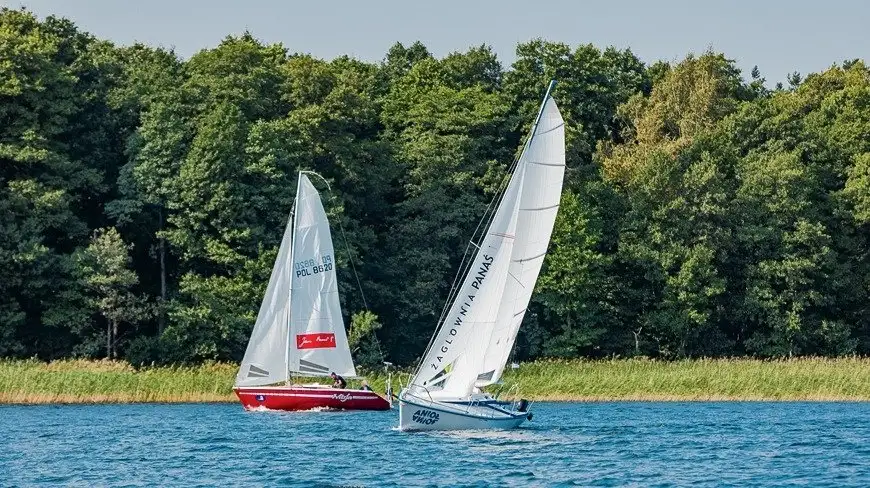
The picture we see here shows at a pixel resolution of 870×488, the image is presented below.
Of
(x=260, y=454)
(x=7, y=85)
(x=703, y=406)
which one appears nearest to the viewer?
(x=260, y=454)

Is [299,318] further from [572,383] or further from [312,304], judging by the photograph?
[572,383]

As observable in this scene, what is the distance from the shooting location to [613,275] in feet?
265

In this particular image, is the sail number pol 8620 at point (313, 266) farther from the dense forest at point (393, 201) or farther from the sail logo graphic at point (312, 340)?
the dense forest at point (393, 201)

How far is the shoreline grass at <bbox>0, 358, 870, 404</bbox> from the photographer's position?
2188 inches

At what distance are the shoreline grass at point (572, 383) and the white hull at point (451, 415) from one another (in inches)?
516

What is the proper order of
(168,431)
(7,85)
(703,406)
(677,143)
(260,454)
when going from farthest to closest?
(677,143)
(7,85)
(703,406)
(168,431)
(260,454)

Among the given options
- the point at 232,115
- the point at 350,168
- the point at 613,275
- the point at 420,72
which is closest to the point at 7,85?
the point at 232,115

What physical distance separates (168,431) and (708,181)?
40109 millimetres

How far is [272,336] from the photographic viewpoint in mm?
55531

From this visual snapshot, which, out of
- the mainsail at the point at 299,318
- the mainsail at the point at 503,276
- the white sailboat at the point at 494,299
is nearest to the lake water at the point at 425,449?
the white sailboat at the point at 494,299

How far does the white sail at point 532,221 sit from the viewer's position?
41094 mm

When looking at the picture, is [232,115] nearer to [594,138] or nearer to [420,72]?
[420,72]

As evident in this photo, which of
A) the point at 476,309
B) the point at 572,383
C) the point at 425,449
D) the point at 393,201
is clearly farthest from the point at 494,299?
the point at 393,201

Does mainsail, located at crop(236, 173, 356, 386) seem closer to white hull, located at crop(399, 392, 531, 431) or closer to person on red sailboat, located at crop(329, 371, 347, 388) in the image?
person on red sailboat, located at crop(329, 371, 347, 388)
